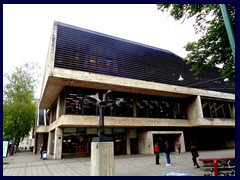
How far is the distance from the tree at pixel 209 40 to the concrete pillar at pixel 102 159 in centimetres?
789

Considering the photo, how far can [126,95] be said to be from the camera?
21172 millimetres

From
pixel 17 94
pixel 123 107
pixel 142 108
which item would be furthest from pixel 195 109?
pixel 17 94

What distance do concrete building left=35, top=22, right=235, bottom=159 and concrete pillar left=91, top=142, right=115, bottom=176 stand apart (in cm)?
970

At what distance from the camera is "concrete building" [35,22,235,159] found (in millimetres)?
17281

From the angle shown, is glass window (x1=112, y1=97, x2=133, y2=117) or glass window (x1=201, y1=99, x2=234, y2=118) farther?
glass window (x1=201, y1=99, x2=234, y2=118)

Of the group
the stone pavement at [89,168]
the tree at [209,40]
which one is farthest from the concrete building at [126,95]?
the tree at [209,40]

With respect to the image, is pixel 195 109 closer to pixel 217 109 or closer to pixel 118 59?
pixel 217 109

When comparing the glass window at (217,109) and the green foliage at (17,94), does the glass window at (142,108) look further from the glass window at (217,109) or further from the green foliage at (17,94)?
the green foliage at (17,94)

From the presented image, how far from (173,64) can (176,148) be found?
37.6 ft

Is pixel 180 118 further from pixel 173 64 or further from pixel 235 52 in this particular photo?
pixel 235 52

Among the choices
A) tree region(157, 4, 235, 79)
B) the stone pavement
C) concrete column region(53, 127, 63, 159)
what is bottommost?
the stone pavement

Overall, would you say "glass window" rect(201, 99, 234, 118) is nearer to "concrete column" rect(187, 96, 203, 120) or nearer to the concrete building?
the concrete building

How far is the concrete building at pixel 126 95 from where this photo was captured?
680 inches

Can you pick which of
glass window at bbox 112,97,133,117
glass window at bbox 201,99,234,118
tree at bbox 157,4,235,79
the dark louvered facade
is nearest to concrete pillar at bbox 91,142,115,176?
tree at bbox 157,4,235,79
